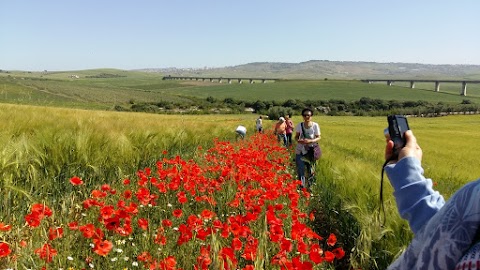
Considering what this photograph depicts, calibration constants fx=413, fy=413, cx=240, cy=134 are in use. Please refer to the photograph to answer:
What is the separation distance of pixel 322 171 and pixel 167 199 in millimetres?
3435

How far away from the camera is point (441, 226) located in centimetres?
99

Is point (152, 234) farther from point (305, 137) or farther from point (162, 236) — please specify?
point (305, 137)

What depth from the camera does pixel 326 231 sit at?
480cm

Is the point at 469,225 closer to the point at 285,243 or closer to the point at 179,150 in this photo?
the point at 285,243

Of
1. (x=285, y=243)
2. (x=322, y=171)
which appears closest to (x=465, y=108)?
(x=322, y=171)

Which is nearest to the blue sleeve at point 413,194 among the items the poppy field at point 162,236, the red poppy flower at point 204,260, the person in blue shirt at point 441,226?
the person in blue shirt at point 441,226

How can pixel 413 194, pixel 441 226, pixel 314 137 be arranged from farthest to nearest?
pixel 314 137 < pixel 413 194 < pixel 441 226

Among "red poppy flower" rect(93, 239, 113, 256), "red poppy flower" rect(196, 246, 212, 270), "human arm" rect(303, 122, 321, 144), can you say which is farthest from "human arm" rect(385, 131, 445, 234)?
"human arm" rect(303, 122, 321, 144)

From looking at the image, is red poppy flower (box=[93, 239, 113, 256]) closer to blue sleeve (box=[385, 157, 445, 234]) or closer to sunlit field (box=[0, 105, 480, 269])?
sunlit field (box=[0, 105, 480, 269])

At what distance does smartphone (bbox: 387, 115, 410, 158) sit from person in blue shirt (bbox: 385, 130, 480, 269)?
0.16 metres

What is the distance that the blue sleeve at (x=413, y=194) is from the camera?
1.22 meters

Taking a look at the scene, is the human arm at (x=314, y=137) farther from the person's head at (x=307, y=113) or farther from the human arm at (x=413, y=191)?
the human arm at (x=413, y=191)

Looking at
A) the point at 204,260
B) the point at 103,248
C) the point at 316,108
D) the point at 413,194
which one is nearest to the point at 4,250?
the point at 103,248

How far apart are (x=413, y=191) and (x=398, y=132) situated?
0.24m
